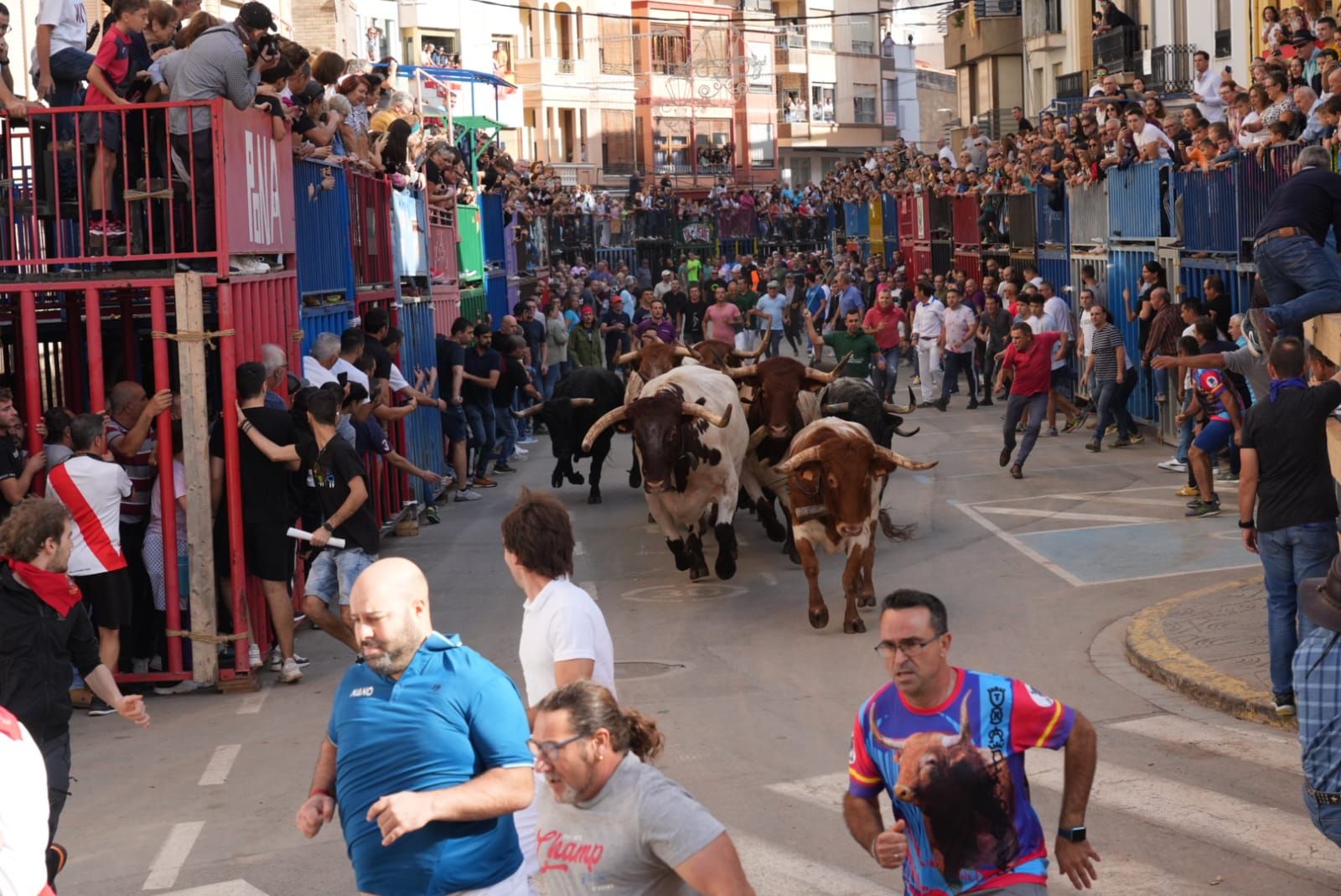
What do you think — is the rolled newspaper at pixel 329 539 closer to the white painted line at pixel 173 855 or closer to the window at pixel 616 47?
the white painted line at pixel 173 855

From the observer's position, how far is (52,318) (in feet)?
53.6

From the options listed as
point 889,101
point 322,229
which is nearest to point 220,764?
point 322,229

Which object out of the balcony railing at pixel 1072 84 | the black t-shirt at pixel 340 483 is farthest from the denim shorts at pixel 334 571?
the balcony railing at pixel 1072 84

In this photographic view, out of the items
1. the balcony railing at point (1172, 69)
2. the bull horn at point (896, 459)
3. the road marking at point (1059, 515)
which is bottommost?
the road marking at point (1059, 515)

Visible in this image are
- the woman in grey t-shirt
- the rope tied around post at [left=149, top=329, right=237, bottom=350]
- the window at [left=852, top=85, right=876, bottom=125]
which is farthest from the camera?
the window at [left=852, top=85, right=876, bottom=125]

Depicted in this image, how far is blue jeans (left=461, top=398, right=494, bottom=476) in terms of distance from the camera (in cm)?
2220

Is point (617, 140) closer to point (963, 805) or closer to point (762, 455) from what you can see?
point (762, 455)

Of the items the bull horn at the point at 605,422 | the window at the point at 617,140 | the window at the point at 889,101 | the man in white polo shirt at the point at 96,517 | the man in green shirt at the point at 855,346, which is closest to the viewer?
the man in white polo shirt at the point at 96,517

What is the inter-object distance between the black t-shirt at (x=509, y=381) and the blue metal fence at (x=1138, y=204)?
8339 millimetres

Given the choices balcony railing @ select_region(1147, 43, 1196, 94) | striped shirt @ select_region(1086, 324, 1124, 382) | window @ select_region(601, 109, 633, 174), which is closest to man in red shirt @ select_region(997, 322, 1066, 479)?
striped shirt @ select_region(1086, 324, 1124, 382)

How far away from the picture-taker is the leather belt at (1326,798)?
6.03 metres

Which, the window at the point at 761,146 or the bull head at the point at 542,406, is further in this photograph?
the window at the point at 761,146

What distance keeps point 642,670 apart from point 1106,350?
12.0 meters

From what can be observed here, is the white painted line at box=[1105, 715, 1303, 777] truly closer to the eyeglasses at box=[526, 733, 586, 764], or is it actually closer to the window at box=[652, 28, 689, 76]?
the eyeglasses at box=[526, 733, 586, 764]
